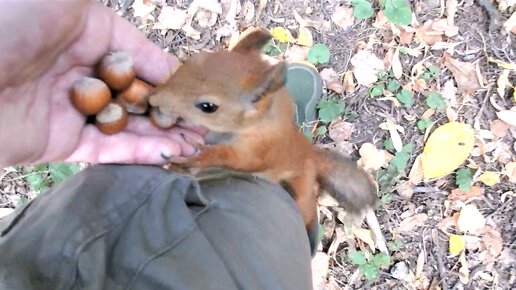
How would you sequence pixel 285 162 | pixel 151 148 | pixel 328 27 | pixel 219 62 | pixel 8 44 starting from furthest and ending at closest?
pixel 328 27
pixel 285 162
pixel 151 148
pixel 219 62
pixel 8 44

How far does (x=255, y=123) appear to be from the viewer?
5.92 ft

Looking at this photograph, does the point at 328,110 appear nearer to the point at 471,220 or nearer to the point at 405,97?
the point at 405,97

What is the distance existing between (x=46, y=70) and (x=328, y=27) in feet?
3.62

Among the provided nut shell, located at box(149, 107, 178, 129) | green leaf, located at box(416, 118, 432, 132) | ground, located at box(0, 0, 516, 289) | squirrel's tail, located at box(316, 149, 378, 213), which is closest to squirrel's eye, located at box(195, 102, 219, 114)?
nut shell, located at box(149, 107, 178, 129)

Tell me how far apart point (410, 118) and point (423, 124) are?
5cm

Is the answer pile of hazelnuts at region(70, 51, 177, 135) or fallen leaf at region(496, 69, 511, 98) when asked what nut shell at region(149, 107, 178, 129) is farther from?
Answer: fallen leaf at region(496, 69, 511, 98)

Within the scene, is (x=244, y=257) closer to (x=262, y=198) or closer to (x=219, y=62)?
(x=262, y=198)

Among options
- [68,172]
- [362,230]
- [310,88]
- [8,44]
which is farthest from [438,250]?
A: [8,44]

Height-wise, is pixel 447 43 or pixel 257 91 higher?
pixel 257 91

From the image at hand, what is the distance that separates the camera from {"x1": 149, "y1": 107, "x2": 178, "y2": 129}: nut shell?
1.78 meters

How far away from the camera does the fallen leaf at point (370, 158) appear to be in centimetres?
235

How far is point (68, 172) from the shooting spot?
2.28 meters

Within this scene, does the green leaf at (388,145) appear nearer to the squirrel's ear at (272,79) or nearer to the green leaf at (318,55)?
the green leaf at (318,55)

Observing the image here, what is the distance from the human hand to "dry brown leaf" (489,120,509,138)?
1.09m
